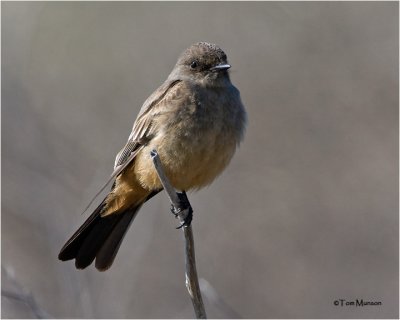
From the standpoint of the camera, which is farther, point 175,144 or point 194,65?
point 194,65

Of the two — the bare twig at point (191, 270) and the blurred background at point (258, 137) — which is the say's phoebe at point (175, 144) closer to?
the bare twig at point (191, 270)

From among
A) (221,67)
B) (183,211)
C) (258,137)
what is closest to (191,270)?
(183,211)

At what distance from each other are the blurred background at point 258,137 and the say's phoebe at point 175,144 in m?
0.81

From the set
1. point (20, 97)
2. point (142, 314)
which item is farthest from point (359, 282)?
point (20, 97)

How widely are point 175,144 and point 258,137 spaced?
2362mm

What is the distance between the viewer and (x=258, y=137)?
747cm

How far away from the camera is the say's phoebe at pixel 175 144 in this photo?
5207mm

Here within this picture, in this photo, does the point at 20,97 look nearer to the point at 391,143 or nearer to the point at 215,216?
the point at 215,216

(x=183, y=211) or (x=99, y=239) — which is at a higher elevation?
(x=183, y=211)

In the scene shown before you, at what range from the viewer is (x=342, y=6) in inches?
294

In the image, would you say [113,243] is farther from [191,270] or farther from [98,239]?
[191,270]

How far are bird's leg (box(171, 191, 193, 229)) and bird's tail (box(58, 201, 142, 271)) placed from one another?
0.31 m

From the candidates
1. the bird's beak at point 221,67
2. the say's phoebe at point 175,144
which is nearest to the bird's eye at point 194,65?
the say's phoebe at point 175,144

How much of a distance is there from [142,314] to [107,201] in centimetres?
110
